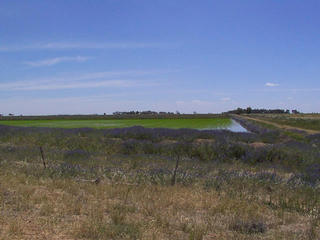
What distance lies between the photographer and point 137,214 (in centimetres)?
777

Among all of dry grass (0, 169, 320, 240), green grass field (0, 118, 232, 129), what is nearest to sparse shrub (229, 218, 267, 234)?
dry grass (0, 169, 320, 240)

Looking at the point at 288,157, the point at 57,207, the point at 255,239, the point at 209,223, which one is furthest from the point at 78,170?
the point at 288,157

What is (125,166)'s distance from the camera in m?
15.6

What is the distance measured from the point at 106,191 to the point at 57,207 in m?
1.78

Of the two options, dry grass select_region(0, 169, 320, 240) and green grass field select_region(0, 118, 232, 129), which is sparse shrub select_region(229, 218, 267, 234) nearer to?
dry grass select_region(0, 169, 320, 240)

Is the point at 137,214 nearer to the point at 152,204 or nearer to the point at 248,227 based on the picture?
Result: the point at 152,204

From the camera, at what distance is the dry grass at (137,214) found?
6488 mm

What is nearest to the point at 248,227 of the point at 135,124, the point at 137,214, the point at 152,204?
the point at 137,214

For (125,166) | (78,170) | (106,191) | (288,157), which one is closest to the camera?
(106,191)

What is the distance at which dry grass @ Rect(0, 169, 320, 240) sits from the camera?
6.49 meters

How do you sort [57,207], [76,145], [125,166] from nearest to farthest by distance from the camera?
[57,207], [125,166], [76,145]

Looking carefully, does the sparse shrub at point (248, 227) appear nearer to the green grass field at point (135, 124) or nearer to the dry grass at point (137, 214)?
the dry grass at point (137, 214)

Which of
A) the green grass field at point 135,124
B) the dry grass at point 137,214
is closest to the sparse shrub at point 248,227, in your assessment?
the dry grass at point 137,214

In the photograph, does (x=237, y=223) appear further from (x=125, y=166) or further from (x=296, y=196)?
(x=125, y=166)
